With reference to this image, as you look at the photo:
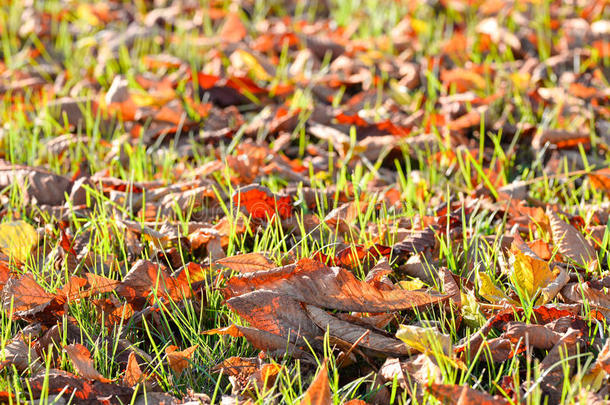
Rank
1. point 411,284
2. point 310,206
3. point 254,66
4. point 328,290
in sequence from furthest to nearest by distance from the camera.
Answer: point 254,66, point 310,206, point 411,284, point 328,290

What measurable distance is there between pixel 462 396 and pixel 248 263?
71 cm

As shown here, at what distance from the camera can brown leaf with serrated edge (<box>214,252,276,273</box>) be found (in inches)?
72.1

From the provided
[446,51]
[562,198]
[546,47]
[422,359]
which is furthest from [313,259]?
[546,47]

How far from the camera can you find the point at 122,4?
4.58m

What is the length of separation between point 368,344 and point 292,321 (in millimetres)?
194

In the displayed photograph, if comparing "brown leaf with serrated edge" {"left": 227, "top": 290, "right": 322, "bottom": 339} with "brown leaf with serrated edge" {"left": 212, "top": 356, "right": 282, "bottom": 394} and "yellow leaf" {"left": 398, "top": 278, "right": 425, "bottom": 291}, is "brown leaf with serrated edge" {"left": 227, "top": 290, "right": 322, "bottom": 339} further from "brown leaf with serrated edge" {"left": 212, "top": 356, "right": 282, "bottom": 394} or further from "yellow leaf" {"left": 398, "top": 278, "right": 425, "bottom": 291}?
"yellow leaf" {"left": 398, "top": 278, "right": 425, "bottom": 291}

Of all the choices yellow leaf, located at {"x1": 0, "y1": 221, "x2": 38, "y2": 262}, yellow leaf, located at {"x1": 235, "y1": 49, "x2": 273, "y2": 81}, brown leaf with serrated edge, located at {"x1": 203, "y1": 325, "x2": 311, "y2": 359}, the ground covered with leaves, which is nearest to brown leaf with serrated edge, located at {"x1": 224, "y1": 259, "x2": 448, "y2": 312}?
the ground covered with leaves

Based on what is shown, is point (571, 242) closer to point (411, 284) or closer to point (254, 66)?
point (411, 284)

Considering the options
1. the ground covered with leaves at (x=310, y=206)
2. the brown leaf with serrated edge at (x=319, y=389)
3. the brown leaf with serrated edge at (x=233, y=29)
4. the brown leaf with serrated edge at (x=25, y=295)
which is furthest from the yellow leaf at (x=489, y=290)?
the brown leaf with serrated edge at (x=233, y=29)

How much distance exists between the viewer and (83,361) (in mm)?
1581

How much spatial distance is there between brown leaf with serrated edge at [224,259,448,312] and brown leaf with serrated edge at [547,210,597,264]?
453 millimetres

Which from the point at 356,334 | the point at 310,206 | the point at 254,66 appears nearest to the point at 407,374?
the point at 356,334

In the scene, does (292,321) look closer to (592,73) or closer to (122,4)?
(592,73)

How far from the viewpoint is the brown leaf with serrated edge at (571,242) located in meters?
1.93
